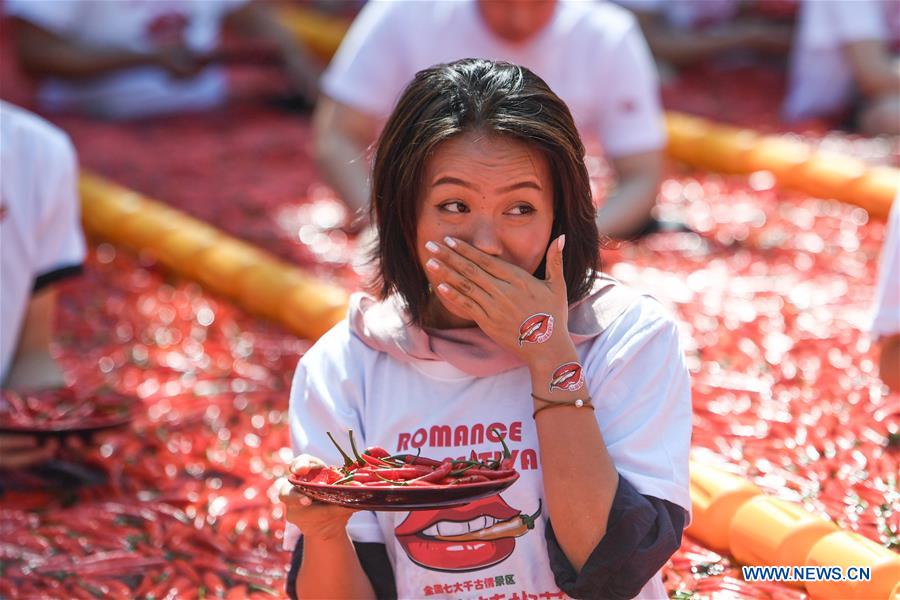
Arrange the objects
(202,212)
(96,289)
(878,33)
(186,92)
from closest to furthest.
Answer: (96,289), (202,212), (878,33), (186,92)

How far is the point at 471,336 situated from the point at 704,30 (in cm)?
634

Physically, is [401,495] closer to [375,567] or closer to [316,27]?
[375,567]

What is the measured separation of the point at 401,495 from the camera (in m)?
1.97

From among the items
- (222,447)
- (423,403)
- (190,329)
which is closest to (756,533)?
(423,403)

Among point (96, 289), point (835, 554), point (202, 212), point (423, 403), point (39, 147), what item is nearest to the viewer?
point (423, 403)

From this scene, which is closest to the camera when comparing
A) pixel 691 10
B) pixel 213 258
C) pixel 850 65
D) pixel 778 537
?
pixel 778 537

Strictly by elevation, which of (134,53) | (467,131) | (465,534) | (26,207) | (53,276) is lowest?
(134,53)

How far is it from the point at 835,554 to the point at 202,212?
12.8 ft

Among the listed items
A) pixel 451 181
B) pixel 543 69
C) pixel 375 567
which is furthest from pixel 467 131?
pixel 543 69

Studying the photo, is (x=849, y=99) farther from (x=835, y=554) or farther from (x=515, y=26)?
(x=835, y=554)

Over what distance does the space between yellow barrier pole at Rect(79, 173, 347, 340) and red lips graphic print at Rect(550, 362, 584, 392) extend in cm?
226

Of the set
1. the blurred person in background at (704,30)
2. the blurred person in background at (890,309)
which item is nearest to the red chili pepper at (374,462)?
the blurred person in background at (890,309)

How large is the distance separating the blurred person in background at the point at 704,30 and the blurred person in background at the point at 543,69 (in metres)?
3.18

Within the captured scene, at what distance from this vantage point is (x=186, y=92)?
764cm
